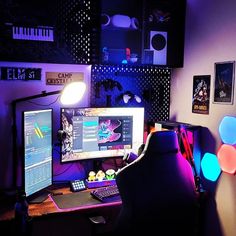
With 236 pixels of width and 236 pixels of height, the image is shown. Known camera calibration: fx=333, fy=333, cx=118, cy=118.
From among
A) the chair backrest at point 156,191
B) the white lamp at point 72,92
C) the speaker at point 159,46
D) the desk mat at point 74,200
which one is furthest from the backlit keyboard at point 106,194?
the speaker at point 159,46

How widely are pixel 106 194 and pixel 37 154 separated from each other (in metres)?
0.53

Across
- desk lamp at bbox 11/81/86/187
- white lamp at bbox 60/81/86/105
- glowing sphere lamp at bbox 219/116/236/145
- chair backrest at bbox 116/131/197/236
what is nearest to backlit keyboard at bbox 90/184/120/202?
chair backrest at bbox 116/131/197/236

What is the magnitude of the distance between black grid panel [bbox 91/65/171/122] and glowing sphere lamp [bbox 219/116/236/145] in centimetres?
70

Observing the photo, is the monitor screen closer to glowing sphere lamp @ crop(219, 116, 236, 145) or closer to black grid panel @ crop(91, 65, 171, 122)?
black grid panel @ crop(91, 65, 171, 122)

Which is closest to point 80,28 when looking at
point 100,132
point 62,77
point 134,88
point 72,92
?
point 62,77

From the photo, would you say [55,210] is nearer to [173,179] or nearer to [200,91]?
[173,179]

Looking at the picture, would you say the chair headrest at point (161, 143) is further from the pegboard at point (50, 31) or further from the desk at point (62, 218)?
the pegboard at point (50, 31)

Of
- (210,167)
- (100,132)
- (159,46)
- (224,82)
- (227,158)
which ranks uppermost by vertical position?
(159,46)

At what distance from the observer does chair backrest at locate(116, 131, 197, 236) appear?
1.69 m

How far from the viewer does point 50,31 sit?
242 centimetres

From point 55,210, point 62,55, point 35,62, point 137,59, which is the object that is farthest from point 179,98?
point 55,210

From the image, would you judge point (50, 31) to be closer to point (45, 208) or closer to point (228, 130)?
point (45, 208)

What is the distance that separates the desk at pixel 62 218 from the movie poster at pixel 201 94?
3.24ft

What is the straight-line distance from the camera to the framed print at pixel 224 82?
2314 millimetres
